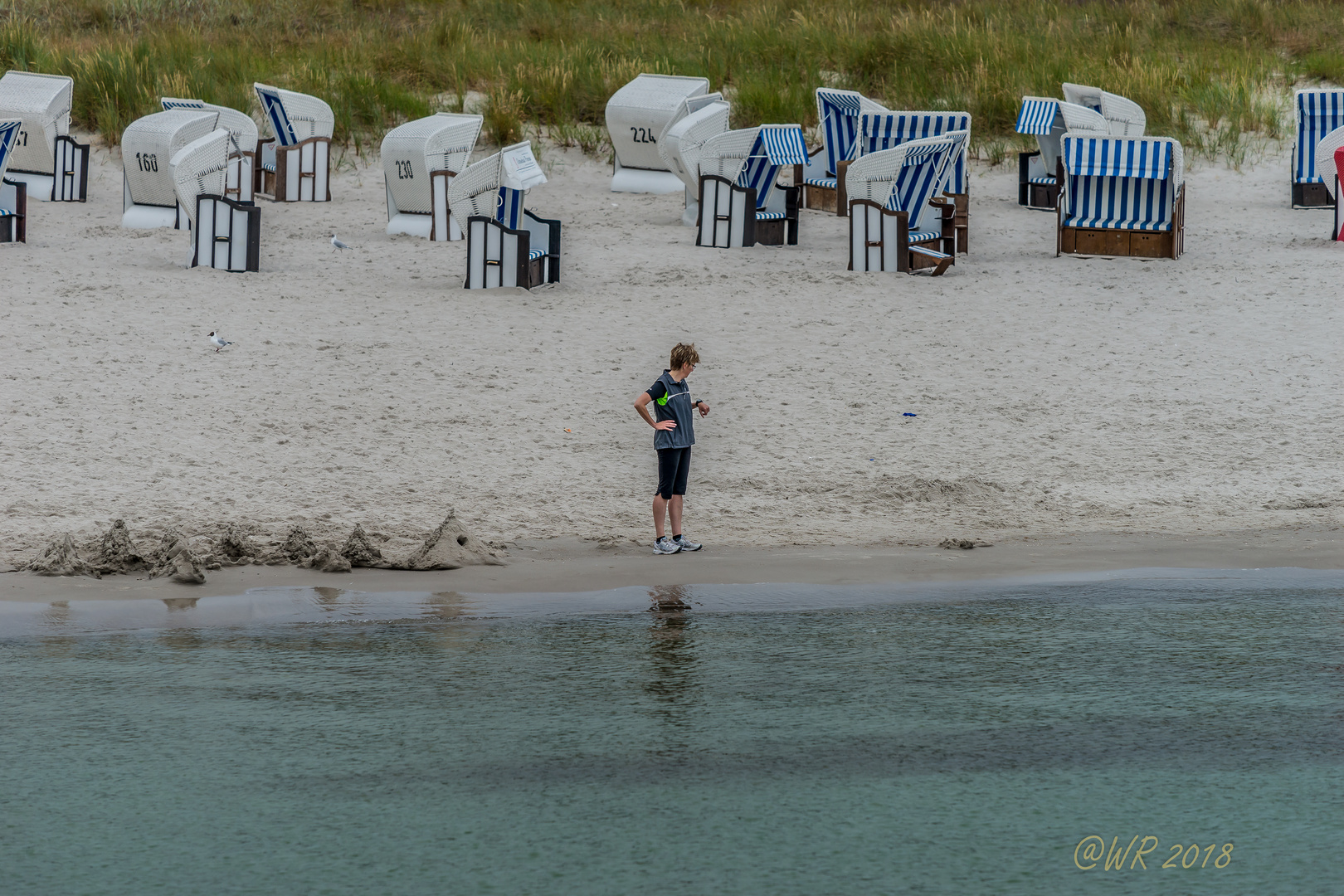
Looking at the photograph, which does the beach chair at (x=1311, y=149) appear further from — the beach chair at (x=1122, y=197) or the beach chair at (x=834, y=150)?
the beach chair at (x=834, y=150)

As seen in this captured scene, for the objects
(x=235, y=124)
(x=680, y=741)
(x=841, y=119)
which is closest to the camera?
(x=680, y=741)

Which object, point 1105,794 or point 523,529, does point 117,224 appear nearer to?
point 523,529

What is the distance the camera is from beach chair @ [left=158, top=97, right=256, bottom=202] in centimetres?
1816

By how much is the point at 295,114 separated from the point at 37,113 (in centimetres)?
310

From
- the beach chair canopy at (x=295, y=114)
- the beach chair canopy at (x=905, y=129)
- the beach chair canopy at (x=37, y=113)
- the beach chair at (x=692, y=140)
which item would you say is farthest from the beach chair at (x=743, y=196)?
the beach chair canopy at (x=37, y=113)

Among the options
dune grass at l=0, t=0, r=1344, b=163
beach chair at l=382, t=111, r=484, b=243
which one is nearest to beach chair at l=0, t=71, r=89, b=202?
dune grass at l=0, t=0, r=1344, b=163

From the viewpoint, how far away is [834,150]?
18844 millimetres

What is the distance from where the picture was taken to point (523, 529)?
8.48 meters

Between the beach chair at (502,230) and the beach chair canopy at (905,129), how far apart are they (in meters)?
Answer: 4.51

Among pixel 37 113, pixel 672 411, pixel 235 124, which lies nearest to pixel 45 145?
pixel 37 113

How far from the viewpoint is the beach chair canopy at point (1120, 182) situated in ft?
50.6

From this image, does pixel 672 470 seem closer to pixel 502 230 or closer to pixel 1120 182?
pixel 502 230

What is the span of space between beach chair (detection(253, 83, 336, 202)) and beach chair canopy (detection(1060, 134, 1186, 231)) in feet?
30.6

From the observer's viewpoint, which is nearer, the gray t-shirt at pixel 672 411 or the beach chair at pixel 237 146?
the gray t-shirt at pixel 672 411
